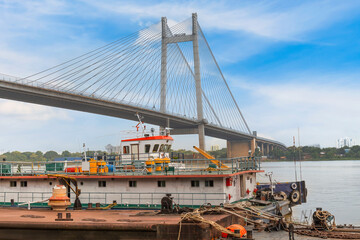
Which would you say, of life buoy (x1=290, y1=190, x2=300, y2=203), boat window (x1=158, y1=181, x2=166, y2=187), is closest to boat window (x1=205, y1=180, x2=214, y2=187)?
boat window (x1=158, y1=181, x2=166, y2=187)

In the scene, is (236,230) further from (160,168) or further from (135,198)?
(160,168)

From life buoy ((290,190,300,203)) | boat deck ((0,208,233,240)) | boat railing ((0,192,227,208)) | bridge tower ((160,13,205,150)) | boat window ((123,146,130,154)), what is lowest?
life buoy ((290,190,300,203))

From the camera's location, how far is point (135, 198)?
18.7 metres

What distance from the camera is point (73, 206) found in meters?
19.2

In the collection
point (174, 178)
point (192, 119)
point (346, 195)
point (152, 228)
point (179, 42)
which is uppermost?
point (179, 42)

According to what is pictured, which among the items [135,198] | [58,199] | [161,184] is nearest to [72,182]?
[58,199]

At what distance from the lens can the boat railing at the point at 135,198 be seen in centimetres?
1786

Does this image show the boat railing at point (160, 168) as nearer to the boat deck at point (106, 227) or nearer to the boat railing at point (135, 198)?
the boat railing at point (135, 198)

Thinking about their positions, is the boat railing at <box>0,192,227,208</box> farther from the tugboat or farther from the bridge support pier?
the bridge support pier

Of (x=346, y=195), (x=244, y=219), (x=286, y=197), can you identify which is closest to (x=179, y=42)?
(x=346, y=195)

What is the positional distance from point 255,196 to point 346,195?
A: 24.7 meters

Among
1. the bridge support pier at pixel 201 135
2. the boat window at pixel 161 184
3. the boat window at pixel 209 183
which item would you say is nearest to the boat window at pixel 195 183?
the boat window at pixel 209 183

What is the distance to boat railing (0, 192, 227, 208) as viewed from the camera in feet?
58.6

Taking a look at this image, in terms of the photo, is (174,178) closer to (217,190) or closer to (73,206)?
(217,190)
